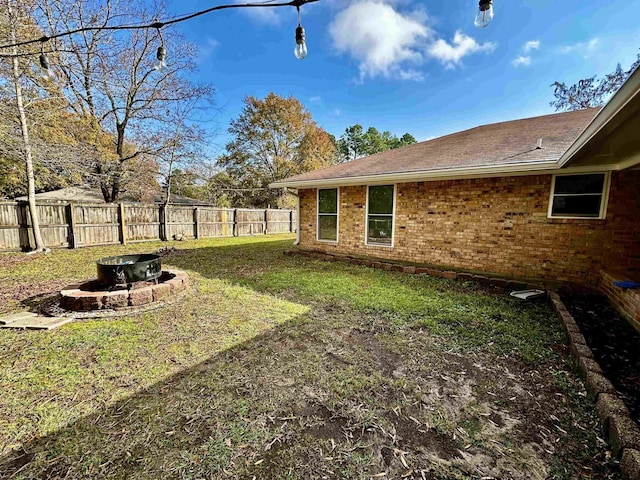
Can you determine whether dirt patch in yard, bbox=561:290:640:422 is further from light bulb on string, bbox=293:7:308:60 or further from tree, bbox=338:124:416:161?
tree, bbox=338:124:416:161

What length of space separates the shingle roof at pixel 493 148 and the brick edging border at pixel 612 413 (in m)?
3.52

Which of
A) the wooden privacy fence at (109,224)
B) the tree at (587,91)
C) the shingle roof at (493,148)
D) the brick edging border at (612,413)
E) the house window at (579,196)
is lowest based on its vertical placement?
the brick edging border at (612,413)

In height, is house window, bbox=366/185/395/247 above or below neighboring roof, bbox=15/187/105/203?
below

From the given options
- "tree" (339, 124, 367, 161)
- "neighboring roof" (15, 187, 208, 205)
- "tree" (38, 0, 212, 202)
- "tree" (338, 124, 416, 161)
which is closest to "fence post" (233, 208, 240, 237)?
"tree" (38, 0, 212, 202)

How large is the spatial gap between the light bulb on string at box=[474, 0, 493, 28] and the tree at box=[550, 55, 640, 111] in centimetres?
2344

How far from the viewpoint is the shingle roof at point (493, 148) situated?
17.5 ft

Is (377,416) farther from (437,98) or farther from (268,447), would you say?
(437,98)

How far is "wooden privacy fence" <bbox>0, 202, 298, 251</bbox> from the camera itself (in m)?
8.31

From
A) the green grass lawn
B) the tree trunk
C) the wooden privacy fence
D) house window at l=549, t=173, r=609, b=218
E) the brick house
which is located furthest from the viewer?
the wooden privacy fence

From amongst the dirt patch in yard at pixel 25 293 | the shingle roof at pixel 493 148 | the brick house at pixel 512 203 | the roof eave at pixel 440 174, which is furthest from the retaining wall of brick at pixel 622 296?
the dirt patch in yard at pixel 25 293

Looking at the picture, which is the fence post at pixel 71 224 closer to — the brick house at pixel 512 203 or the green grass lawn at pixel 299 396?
the green grass lawn at pixel 299 396

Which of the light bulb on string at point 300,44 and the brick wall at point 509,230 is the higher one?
the light bulb on string at point 300,44

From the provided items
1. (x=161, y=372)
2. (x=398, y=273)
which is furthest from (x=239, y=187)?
(x=161, y=372)

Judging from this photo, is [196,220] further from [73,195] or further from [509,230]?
[509,230]
